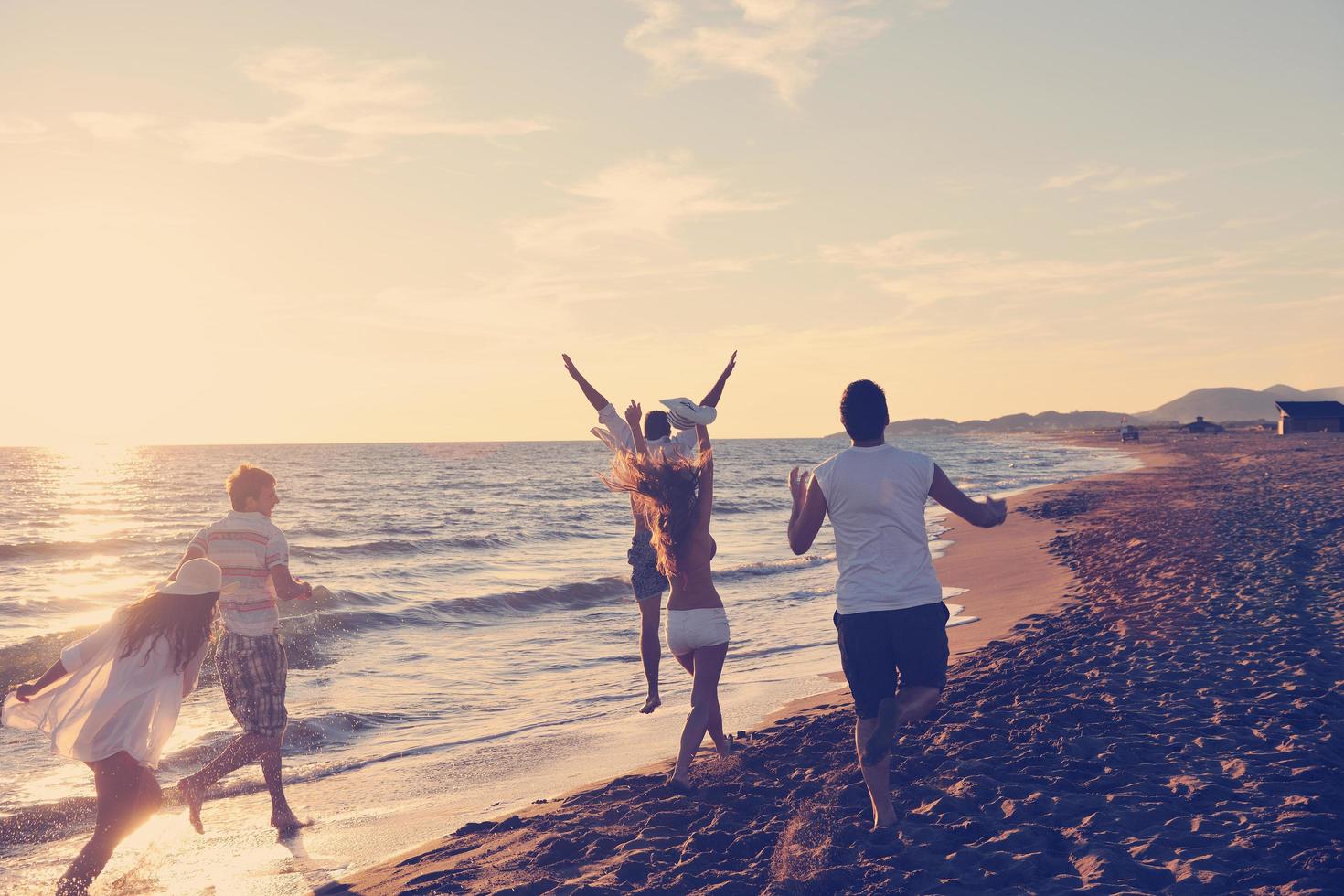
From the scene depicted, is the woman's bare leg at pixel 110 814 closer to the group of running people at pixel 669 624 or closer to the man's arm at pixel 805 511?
the group of running people at pixel 669 624

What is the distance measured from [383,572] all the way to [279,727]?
50.5 feet

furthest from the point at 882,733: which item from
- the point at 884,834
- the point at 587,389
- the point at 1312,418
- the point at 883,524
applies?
the point at 1312,418

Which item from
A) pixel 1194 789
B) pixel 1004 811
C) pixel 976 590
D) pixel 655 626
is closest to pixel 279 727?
pixel 655 626

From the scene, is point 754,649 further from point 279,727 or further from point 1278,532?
point 1278,532

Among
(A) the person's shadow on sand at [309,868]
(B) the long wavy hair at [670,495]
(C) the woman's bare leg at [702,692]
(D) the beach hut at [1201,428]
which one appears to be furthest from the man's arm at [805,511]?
(D) the beach hut at [1201,428]

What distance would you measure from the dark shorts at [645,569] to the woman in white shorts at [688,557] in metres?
0.79

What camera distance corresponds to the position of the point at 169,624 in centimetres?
464

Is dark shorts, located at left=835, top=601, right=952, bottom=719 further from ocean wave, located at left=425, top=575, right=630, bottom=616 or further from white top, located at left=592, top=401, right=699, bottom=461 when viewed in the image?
ocean wave, located at left=425, top=575, right=630, bottom=616

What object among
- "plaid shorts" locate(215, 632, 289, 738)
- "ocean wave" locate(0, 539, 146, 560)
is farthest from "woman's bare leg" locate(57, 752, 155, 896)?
"ocean wave" locate(0, 539, 146, 560)

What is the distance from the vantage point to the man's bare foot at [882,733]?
13.4 feet

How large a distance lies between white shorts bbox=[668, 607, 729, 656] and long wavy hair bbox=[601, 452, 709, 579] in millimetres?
253

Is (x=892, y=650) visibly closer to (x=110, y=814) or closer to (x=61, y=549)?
(x=110, y=814)

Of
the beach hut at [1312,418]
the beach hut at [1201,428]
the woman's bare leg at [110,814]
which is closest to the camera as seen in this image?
the woman's bare leg at [110,814]

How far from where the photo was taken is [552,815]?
213 inches
